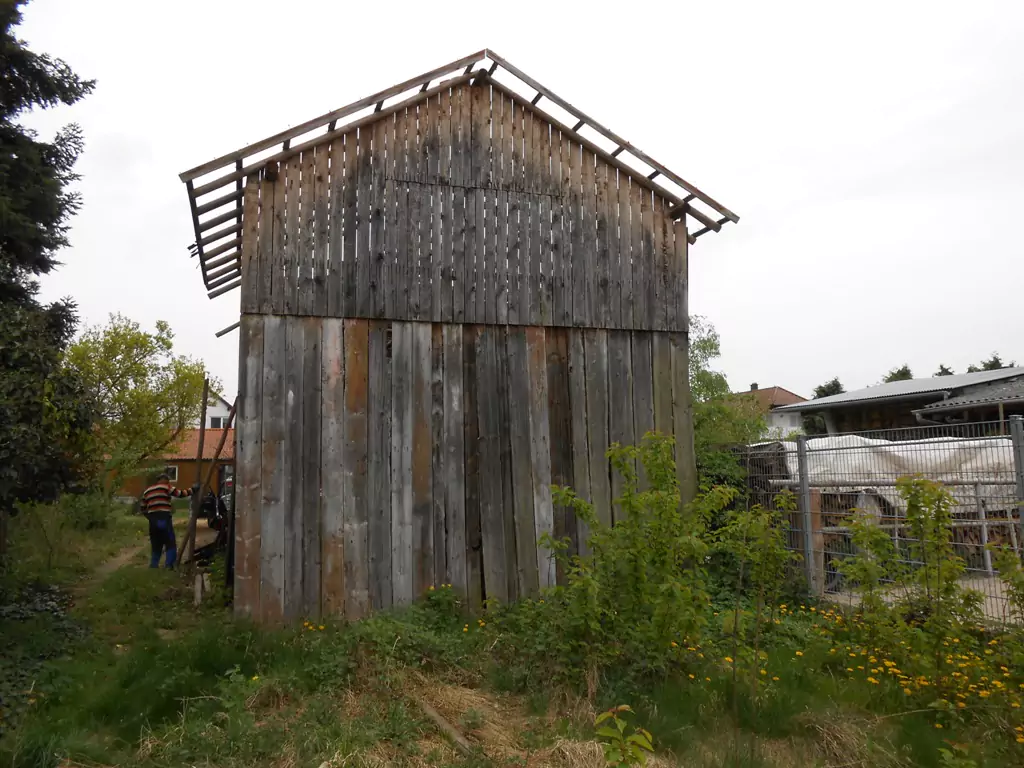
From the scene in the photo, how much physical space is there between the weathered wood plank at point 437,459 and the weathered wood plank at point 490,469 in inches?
17.1

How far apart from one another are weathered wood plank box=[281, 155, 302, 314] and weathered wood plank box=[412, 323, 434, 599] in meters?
1.38

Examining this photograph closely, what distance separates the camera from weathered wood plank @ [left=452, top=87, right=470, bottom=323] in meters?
8.46

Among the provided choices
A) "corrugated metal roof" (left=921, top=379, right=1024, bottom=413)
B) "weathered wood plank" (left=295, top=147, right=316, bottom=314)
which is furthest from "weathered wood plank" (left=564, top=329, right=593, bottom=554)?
"corrugated metal roof" (left=921, top=379, right=1024, bottom=413)

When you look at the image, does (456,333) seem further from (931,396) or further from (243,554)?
(931,396)

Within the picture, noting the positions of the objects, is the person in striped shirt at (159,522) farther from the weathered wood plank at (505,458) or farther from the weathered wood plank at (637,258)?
the weathered wood plank at (637,258)

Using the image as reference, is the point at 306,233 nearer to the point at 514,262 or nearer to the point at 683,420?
the point at 514,262

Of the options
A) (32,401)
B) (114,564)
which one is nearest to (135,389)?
(114,564)

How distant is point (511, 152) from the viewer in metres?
8.87

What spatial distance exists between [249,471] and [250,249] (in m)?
2.39

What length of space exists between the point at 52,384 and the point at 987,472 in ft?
30.3

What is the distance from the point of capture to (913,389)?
2492cm

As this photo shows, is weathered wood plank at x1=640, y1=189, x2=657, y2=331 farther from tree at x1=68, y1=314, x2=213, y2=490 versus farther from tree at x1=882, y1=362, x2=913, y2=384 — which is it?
tree at x1=882, y1=362, x2=913, y2=384

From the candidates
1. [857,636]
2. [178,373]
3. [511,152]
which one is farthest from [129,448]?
[857,636]

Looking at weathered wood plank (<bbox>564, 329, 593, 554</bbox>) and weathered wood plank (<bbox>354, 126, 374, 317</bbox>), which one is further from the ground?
weathered wood plank (<bbox>354, 126, 374, 317</bbox>)
